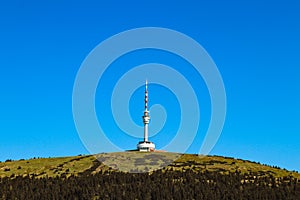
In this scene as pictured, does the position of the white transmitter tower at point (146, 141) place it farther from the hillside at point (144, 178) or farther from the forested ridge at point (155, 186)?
the forested ridge at point (155, 186)

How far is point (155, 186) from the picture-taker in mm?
76125

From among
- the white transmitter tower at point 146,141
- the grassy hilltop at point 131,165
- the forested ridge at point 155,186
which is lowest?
the forested ridge at point 155,186

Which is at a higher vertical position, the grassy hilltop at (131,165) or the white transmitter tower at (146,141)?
the white transmitter tower at (146,141)

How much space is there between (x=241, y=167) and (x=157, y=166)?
590 inches

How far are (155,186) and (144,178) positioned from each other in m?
5.62

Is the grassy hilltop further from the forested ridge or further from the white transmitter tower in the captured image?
the white transmitter tower

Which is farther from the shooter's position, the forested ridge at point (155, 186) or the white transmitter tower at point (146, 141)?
the white transmitter tower at point (146, 141)

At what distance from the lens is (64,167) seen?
93.6 meters

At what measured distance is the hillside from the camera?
242 ft

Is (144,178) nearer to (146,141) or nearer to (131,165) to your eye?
(131,165)

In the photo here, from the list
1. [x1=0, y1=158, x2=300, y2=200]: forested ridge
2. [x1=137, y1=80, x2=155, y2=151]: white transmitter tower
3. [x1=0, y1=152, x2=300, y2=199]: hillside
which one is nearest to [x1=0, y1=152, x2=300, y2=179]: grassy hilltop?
[x1=0, y1=152, x2=300, y2=199]: hillside

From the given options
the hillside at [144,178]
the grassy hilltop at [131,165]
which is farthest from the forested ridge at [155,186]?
the grassy hilltop at [131,165]

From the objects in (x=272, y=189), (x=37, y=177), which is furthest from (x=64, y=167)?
(x=272, y=189)

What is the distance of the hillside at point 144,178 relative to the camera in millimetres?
73625
